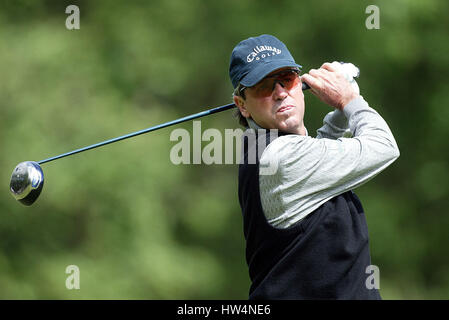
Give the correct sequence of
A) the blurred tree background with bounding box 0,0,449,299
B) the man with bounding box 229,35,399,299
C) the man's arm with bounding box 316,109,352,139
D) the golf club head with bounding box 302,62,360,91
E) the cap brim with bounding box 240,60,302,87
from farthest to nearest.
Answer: the blurred tree background with bounding box 0,0,449,299
the man's arm with bounding box 316,109,352,139
the golf club head with bounding box 302,62,360,91
the cap brim with bounding box 240,60,302,87
the man with bounding box 229,35,399,299

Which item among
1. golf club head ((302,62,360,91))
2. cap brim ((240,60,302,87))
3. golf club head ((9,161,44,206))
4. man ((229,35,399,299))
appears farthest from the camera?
golf club head ((9,161,44,206))

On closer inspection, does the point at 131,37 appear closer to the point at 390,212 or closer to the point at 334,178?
the point at 390,212

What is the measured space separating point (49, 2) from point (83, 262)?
10.1ft

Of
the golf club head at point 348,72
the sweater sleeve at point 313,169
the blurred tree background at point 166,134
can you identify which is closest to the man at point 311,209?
the sweater sleeve at point 313,169

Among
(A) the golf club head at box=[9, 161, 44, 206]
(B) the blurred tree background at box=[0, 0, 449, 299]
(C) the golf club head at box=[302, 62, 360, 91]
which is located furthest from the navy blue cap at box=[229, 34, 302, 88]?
(B) the blurred tree background at box=[0, 0, 449, 299]

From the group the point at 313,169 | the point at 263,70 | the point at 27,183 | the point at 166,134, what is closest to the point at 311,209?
the point at 313,169

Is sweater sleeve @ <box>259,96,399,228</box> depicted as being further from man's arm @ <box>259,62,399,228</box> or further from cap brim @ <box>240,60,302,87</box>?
cap brim @ <box>240,60,302,87</box>

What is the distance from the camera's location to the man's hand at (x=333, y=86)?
2.33 m

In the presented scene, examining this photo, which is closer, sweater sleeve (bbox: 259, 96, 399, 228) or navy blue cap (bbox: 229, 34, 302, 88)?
sweater sleeve (bbox: 259, 96, 399, 228)

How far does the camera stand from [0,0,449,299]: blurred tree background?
7113 mm

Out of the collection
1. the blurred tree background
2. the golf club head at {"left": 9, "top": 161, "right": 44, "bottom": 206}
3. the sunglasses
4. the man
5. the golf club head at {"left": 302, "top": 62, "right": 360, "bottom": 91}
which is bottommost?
the man

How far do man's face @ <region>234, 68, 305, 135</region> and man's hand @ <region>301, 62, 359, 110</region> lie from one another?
0.06m

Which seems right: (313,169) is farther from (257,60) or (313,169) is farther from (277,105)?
A: (257,60)
